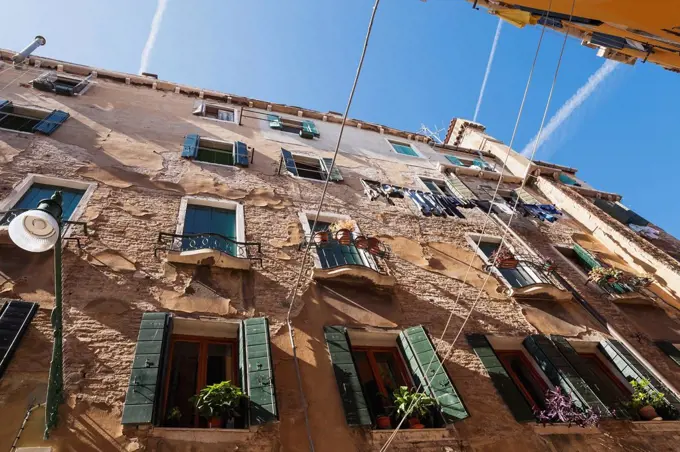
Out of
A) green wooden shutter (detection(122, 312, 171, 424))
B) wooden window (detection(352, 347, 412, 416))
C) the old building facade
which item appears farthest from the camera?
wooden window (detection(352, 347, 412, 416))

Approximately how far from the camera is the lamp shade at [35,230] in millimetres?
3184

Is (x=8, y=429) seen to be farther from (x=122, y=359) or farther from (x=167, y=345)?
(x=167, y=345)

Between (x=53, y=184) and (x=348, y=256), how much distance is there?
5731 mm

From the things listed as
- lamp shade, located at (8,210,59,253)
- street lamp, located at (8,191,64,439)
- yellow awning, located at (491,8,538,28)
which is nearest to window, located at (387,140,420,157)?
yellow awning, located at (491,8,538,28)

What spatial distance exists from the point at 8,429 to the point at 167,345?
1699 mm

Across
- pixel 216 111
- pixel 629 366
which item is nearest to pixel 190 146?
pixel 216 111

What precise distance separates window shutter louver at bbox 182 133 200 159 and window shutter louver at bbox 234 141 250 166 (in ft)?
3.29

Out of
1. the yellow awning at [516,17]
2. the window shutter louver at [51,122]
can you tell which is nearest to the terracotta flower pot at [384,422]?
the yellow awning at [516,17]

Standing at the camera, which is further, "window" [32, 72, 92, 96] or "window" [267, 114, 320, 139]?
"window" [267, 114, 320, 139]

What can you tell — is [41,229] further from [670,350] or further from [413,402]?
[670,350]

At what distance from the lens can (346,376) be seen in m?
5.61

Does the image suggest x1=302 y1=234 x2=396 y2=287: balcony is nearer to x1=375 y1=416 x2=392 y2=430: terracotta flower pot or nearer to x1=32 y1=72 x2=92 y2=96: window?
Answer: x1=375 y1=416 x2=392 y2=430: terracotta flower pot

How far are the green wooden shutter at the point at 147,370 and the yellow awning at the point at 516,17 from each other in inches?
328

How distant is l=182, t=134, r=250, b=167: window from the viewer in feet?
33.1
